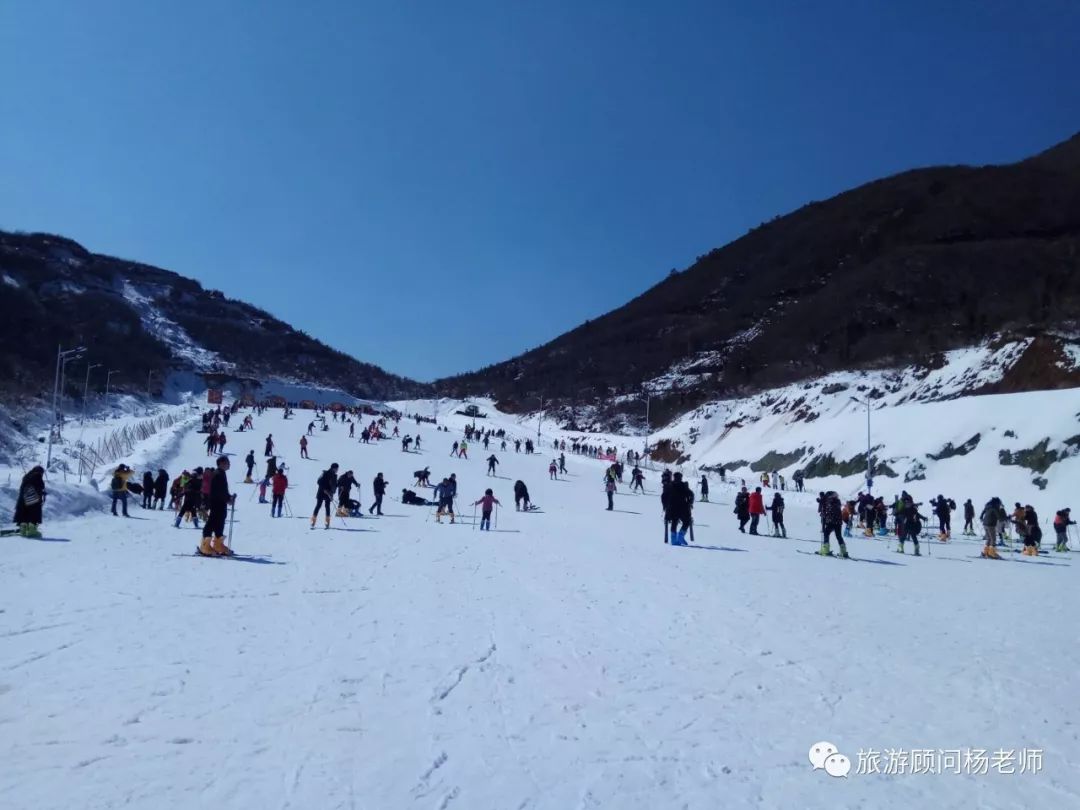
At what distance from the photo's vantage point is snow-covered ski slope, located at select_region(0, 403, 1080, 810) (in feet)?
12.0

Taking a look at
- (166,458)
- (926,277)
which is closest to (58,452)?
(166,458)

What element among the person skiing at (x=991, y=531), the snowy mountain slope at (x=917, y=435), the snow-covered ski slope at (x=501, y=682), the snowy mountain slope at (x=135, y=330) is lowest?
the snow-covered ski slope at (x=501, y=682)

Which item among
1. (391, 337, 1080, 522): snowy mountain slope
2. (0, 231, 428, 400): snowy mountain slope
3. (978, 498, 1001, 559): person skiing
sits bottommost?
(978, 498, 1001, 559): person skiing

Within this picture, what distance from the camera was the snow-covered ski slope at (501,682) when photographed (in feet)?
12.0

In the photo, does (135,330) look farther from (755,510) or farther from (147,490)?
(755,510)

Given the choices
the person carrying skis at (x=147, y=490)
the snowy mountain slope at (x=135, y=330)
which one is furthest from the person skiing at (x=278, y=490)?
the snowy mountain slope at (x=135, y=330)

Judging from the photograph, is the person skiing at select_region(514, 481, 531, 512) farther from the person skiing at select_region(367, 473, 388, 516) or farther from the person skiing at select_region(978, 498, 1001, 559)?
the person skiing at select_region(978, 498, 1001, 559)

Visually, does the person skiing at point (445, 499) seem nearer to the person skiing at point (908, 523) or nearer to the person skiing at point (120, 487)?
the person skiing at point (120, 487)

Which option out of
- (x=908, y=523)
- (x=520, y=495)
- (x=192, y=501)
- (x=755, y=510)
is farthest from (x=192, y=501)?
(x=908, y=523)

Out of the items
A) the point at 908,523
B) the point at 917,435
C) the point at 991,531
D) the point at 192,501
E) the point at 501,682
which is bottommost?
the point at 501,682

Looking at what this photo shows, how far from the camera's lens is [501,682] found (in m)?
5.20

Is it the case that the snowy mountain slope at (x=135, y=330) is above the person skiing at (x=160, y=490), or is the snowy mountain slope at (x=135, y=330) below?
above

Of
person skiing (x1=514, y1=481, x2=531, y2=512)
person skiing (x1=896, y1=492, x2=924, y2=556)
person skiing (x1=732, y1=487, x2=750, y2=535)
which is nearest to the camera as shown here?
person skiing (x1=896, y1=492, x2=924, y2=556)

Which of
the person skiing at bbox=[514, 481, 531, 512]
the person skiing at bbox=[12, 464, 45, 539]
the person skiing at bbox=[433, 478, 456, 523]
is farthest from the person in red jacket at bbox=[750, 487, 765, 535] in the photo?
the person skiing at bbox=[12, 464, 45, 539]
